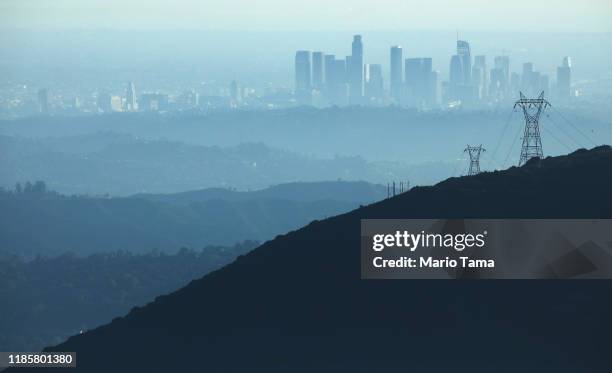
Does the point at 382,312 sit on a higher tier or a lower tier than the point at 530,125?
lower

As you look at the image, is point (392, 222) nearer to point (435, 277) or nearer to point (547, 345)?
point (435, 277)

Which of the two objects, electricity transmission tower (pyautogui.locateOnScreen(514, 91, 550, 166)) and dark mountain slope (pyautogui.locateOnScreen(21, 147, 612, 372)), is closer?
dark mountain slope (pyautogui.locateOnScreen(21, 147, 612, 372))

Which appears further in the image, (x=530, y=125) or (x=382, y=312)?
(x=530, y=125)

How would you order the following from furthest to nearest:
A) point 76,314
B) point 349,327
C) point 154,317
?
point 76,314 → point 154,317 → point 349,327

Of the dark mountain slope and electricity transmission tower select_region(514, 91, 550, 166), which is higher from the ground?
electricity transmission tower select_region(514, 91, 550, 166)

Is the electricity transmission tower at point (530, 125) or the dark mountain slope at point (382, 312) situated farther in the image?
the electricity transmission tower at point (530, 125)

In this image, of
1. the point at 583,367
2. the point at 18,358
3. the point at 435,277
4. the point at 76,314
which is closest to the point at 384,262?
the point at 435,277

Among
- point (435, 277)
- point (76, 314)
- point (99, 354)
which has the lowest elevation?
point (76, 314)

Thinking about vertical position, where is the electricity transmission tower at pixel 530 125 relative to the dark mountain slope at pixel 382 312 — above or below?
above
